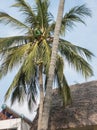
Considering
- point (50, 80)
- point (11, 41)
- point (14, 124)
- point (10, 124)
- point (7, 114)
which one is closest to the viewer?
point (50, 80)

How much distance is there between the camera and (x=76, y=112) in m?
15.9

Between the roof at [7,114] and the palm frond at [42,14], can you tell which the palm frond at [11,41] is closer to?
the palm frond at [42,14]

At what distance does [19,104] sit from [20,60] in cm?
198

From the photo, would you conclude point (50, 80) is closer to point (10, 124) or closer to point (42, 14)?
point (42, 14)

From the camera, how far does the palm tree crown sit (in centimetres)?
1438

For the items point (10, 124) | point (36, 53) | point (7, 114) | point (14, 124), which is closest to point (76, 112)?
point (36, 53)

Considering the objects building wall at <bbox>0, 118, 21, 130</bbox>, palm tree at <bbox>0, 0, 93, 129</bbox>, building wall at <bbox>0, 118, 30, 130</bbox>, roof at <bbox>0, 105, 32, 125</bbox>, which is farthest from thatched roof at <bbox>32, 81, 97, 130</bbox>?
roof at <bbox>0, 105, 32, 125</bbox>

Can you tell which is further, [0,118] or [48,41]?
[0,118]

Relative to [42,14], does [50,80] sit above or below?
below

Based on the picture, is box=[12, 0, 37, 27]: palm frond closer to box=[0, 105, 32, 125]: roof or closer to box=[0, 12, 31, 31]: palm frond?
box=[0, 12, 31, 31]: palm frond

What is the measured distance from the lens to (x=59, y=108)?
16859mm

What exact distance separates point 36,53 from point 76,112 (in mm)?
3189

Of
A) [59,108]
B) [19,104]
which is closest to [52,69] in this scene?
[19,104]

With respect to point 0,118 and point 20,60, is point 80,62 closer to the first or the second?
point 20,60
